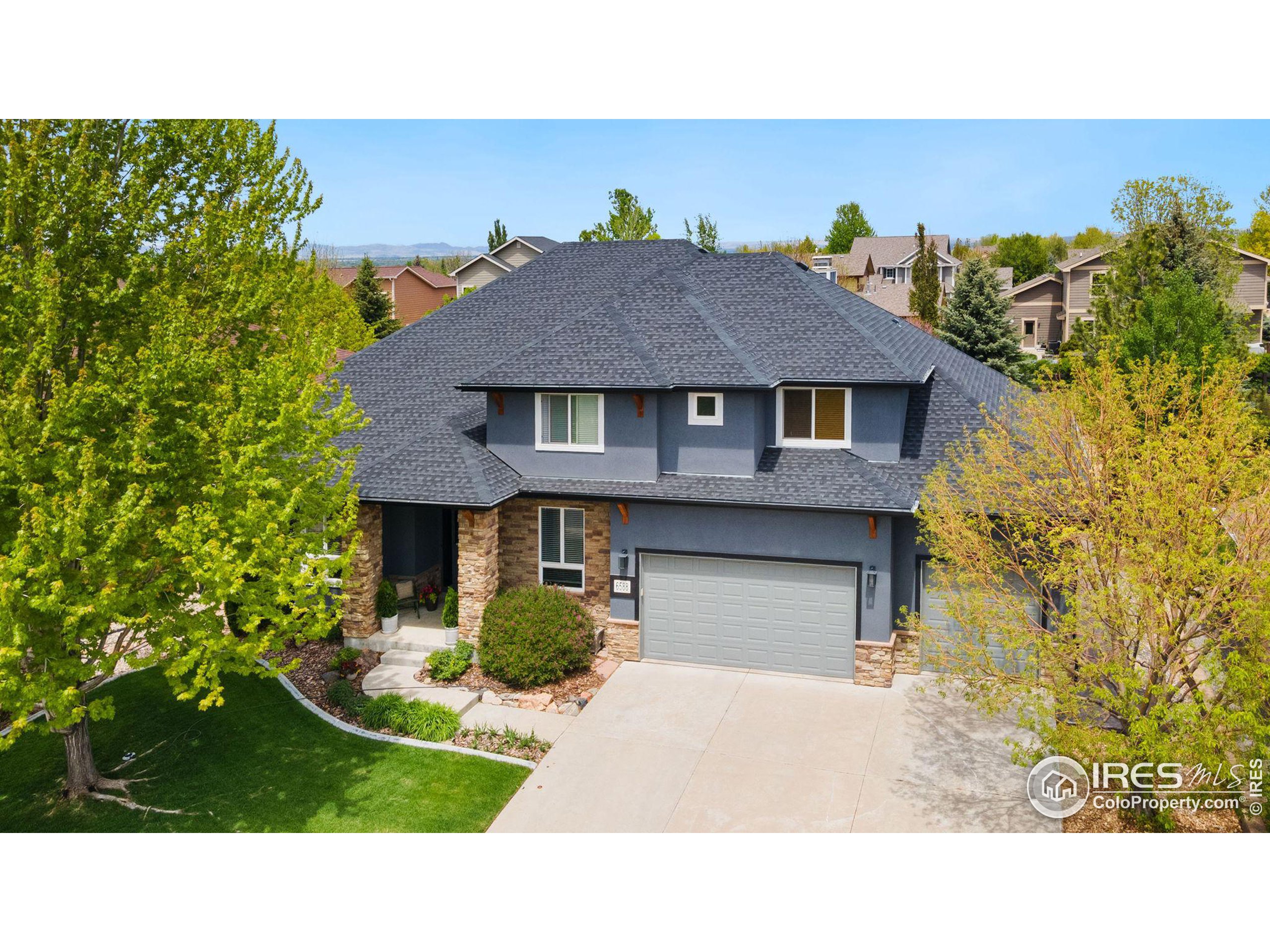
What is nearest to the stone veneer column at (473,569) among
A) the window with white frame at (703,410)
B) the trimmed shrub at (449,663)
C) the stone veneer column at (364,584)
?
the trimmed shrub at (449,663)

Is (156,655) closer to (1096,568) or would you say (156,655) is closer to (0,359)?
(0,359)

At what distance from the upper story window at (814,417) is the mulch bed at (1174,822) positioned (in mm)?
8030

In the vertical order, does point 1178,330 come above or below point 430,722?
above

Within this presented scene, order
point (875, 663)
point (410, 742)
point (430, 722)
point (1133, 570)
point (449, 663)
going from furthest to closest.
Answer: point (449, 663) < point (875, 663) < point (430, 722) < point (410, 742) < point (1133, 570)

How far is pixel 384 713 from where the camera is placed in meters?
14.7

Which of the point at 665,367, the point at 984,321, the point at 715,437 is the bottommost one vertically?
the point at 715,437

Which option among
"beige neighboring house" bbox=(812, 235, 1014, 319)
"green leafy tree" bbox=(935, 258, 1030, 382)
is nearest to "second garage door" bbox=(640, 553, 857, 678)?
"green leafy tree" bbox=(935, 258, 1030, 382)

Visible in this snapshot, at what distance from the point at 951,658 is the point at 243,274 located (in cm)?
1141

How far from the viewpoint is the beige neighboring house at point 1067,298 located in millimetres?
55094

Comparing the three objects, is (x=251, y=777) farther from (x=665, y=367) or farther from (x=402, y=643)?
(x=665, y=367)

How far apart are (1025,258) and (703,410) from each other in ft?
279

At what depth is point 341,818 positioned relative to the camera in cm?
1199

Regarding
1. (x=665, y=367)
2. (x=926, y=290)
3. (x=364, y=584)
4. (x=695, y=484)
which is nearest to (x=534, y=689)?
(x=364, y=584)

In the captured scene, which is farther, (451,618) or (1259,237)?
(1259,237)
